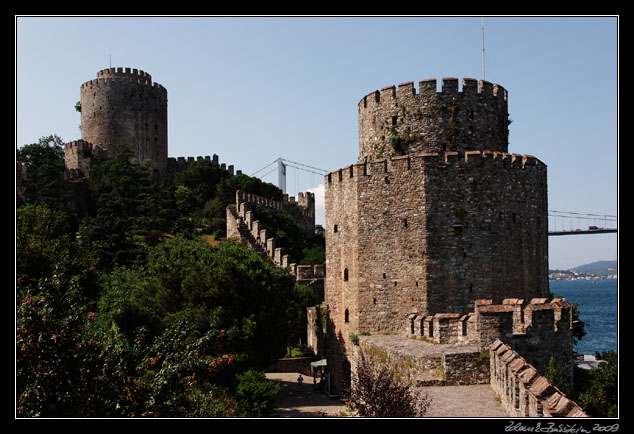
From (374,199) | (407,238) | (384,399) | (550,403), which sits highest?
(374,199)

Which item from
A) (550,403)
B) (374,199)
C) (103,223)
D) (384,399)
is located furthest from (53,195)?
(550,403)

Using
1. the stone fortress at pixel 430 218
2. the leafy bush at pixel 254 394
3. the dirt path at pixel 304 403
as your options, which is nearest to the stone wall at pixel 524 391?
the stone fortress at pixel 430 218

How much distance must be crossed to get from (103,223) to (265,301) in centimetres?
1765

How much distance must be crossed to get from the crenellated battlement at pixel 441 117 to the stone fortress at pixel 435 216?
4cm

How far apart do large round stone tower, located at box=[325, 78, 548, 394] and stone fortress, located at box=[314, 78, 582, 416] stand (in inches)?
1.4

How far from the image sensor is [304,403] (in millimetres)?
23969

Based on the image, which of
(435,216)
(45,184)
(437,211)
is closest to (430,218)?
(435,216)

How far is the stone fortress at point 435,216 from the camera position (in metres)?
20.6

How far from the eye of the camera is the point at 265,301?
24.9m

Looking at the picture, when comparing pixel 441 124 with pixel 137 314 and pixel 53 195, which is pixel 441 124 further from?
pixel 53 195

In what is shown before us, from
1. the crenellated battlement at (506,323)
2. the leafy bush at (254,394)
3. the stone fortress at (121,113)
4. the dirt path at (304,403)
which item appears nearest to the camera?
the crenellated battlement at (506,323)

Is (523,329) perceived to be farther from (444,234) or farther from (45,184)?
(45,184)

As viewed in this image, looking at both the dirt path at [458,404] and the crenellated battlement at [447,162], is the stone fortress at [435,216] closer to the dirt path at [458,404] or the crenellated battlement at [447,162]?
the crenellated battlement at [447,162]

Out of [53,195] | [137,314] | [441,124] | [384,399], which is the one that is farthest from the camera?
[53,195]
